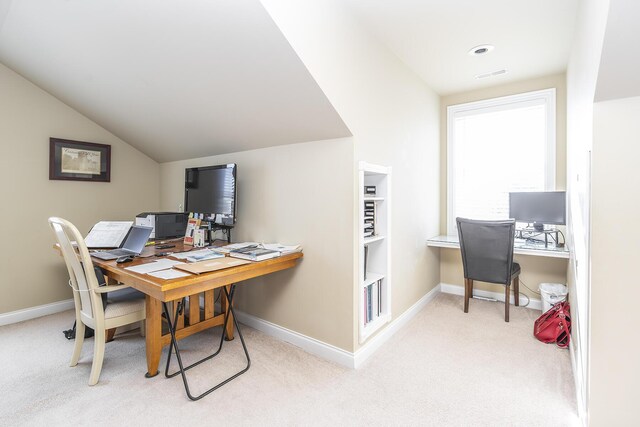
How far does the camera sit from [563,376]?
2049mm

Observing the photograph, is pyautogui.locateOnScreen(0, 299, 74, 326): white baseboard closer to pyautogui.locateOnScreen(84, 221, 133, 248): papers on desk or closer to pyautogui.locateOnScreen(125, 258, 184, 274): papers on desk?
pyautogui.locateOnScreen(84, 221, 133, 248): papers on desk

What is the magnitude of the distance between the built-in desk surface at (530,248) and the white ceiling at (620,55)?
6.34 ft

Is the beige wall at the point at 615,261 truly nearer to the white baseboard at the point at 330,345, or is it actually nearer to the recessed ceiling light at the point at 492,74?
the white baseboard at the point at 330,345

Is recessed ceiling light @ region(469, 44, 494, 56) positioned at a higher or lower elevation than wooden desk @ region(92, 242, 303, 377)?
higher

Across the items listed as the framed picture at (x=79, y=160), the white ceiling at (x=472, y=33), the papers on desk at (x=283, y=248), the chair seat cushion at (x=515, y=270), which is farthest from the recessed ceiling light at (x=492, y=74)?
the framed picture at (x=79, y=160)

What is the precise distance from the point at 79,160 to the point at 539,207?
15.7 ft

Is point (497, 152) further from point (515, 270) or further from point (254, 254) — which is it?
point (254, 254)

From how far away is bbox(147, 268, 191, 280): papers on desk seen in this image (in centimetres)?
171

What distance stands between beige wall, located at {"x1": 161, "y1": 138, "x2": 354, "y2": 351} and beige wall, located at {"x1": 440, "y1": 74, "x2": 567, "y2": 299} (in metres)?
2.13

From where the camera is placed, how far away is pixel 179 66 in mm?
2088

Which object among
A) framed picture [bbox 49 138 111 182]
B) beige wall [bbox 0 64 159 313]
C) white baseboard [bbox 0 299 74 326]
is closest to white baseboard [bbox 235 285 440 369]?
white baseboard [bbox 0 299 74 326]

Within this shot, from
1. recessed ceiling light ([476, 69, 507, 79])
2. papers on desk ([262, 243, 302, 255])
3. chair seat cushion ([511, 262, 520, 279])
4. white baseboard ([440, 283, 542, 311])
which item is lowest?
white baseboard ([440, 283, 542, 311])

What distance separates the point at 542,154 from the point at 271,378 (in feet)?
11.1

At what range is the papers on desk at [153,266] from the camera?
187 centimetres
